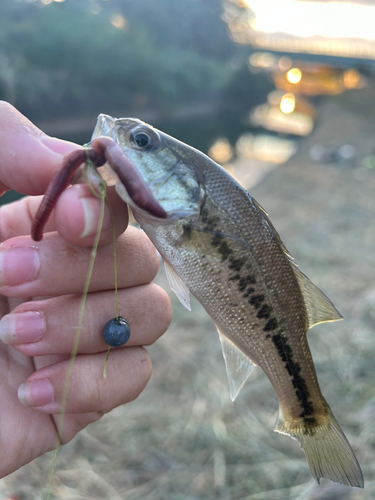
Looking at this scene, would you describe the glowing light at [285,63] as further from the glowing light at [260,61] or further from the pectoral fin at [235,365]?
the pectoral fin at [235,365]

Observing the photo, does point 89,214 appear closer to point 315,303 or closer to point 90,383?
point 90,383

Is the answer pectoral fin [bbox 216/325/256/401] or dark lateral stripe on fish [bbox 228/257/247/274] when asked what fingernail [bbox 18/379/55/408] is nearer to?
pectoral fin [bbox 216/325/256/401]

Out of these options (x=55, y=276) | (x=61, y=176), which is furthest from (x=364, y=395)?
(x=61, y=176)

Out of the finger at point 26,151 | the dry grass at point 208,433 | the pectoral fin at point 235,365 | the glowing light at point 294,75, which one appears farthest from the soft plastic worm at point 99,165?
the glowing light at point 294,75

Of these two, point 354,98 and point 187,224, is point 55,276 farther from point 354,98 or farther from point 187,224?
point 354,98

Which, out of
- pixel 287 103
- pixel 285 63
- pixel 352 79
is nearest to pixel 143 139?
pixel 287 103

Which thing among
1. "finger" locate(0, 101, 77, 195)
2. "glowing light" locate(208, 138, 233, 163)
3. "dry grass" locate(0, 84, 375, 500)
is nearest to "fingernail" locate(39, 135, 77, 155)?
"finger" locate(0, 101, 77, 195)
